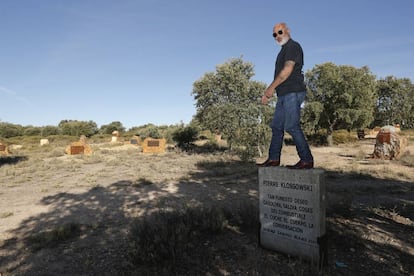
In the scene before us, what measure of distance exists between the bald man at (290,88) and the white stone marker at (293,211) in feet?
1.01

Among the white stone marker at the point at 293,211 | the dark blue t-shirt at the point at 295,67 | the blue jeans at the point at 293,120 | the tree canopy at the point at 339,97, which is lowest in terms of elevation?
the white stone marker at the point at 293,211

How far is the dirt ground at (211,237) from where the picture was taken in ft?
14.4

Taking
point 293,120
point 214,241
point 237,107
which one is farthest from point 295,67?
point 237,107

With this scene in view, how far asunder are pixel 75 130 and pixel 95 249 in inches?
3045

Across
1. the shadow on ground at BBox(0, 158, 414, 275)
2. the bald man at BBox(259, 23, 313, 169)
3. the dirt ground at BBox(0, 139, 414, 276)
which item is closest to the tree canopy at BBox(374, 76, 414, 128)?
the dirt ground at BBox(0, 139, 414, 276)

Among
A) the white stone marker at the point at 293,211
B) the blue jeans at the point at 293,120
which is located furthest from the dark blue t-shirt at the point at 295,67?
the white stone marker at the point at 293,211

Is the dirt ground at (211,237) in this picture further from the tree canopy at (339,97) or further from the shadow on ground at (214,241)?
the tree canopy at (339,97)

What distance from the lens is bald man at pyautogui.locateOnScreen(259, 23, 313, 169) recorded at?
182 inches

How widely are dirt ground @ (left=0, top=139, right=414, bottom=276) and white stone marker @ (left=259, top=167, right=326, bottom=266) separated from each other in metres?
0.22

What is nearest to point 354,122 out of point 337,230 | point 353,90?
point 353,90

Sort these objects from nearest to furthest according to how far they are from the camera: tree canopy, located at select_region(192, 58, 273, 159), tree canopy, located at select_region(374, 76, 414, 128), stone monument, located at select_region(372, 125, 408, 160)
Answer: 1. stone monument, located at select_region(372, 125, 408, 160)
2. tree canopy, located at select_region(192, 58, 273, 159)
3. tree canopy, located at select_region(374, 76, 414, 128)

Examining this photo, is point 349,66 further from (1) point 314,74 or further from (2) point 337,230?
(2) point 337,230

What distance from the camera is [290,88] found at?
4.78 m

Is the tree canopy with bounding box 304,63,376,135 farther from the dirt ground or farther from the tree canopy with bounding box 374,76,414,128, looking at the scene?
the tree canopy with bounding box 374,76,414,128
